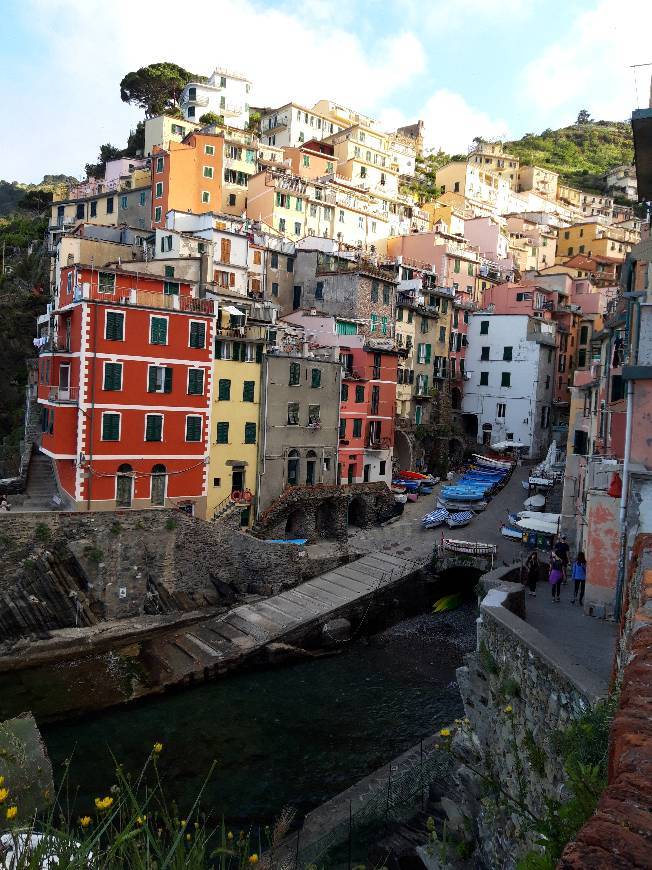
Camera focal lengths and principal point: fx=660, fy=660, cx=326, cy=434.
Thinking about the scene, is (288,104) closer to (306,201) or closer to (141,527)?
(306,201)

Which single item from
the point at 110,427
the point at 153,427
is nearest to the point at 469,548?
the point at 153,427

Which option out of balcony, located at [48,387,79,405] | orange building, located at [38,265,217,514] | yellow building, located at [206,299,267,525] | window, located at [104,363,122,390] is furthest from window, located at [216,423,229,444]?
balcony, located at [48,387,79,405]

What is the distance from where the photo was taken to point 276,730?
2252 cm

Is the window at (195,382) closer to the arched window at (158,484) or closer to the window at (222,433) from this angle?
the window at (222,433)

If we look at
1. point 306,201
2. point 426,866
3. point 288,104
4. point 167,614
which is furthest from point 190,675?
point 288,104

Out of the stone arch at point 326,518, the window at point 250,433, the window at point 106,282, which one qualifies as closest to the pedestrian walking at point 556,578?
the window at point 250,433

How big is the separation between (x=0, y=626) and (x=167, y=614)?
7.34m

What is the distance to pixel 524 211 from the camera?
4237 inches

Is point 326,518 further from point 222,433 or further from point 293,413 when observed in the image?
point 222,433

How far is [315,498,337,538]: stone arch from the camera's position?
42.3 meters

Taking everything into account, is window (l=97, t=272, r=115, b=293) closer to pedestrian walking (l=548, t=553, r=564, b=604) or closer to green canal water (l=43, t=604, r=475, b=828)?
green canal water (l=43, t=604, r=475, b=828)

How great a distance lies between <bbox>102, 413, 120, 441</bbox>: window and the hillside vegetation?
112204 millimetres

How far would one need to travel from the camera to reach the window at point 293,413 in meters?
41.5

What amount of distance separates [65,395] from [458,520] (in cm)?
2366
